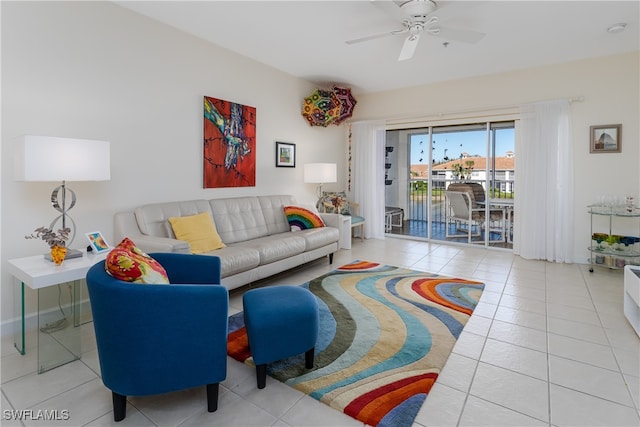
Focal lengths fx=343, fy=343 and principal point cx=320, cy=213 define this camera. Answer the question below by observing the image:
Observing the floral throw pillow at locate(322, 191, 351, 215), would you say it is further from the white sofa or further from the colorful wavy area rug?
the colorful wavy area rug

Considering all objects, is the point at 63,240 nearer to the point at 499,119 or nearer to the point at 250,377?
the point at 250,377

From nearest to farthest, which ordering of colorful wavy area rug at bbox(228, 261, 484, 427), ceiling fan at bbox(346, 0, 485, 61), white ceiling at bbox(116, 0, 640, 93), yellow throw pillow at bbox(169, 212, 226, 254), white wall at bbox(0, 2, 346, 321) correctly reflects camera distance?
colorful wavy area rug at bbox(228, 261, 484, 427) < white wall at bbox(0, 2, 346, 321) < ceiling fan at bbox(346, 0, 485, 61) < white ceiling at bbox(116, 0, 640, 93) < yellow throw pillow at bbox(169, 212, 226, 254)

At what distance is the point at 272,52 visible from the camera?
418 cm

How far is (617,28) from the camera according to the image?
3.47 m

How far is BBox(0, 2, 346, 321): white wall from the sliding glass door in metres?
3.12

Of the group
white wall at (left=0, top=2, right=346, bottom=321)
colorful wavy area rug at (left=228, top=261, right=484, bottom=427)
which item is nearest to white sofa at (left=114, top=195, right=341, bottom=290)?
white wall at (left=0, top=2, right=346, bottom=321)

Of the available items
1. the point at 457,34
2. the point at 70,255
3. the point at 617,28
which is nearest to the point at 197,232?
the point at 70,255

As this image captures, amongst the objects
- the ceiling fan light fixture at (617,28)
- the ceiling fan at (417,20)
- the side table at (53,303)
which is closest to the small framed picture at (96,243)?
the side table at (53,303)

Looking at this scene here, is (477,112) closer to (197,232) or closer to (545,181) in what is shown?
(545,181)

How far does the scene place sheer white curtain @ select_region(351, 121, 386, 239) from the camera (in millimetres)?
6191

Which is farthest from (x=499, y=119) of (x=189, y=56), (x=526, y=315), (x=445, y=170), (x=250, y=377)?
(x=250, y=377)

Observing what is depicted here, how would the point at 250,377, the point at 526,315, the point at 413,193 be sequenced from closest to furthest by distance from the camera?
the point at 250,377 < the point at 526,315 < the point at 413,193

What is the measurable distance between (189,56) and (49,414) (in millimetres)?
3330

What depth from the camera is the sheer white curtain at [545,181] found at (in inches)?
179
